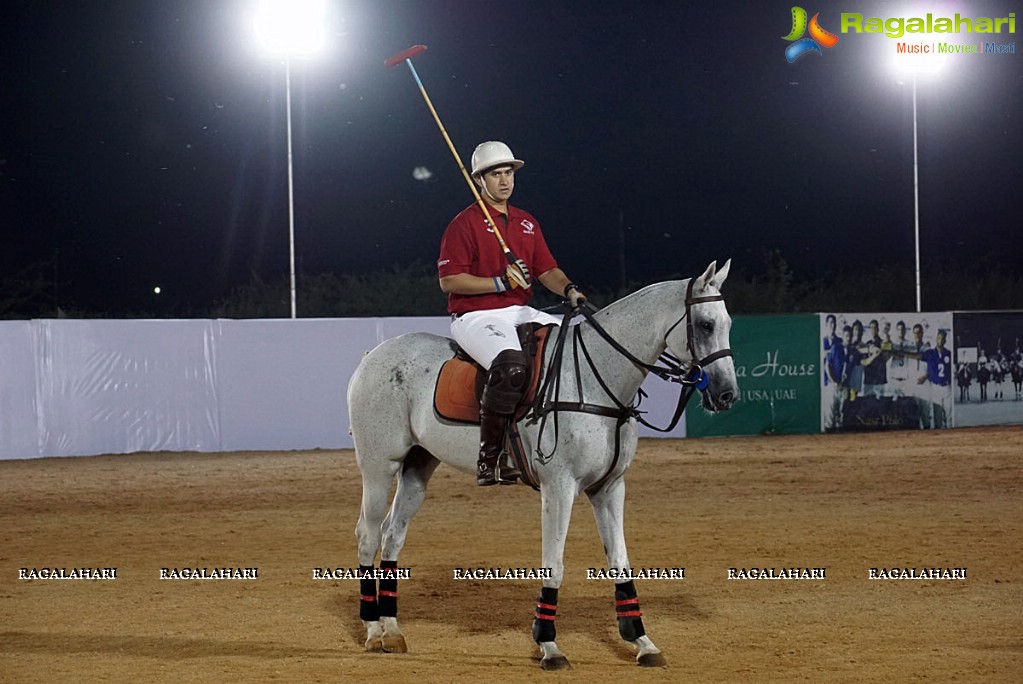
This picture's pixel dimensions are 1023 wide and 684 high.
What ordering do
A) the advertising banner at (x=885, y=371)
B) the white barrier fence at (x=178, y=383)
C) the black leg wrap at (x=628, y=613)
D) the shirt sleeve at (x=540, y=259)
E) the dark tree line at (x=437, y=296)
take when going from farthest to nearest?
the dark tree line at (x=437, y=296) → the advertising banner at (x=885, y=371) → the white barrier fence at (x=178, y=383) → the shirt sleeve at (x=540, y=259) → the black leg wrap at (x=628, y=613)

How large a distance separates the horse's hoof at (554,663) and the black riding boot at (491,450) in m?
1.07

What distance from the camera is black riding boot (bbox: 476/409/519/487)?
734cm

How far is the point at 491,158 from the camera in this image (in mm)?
7727

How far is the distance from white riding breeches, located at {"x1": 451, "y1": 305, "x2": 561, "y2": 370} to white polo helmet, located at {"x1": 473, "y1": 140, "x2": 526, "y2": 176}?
91 cm

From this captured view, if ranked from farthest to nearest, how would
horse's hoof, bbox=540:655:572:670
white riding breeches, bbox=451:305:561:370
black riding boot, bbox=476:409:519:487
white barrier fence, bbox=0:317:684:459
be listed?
white barrier fence, bbox=0:317:684:459 → white riding breeches, bbox=451:305:561:370 → black riding boot, bbox=476:409:519:487 → horse's hoof, bbox=540:655:572:670

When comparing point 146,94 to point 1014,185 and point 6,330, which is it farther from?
point 1014,185

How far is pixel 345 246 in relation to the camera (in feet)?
157

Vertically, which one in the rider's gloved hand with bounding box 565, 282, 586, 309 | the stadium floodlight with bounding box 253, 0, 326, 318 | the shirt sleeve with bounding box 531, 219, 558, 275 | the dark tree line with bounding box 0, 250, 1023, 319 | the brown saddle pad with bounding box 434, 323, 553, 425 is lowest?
the brown saddle pad with bounding box 434, 323, 553, 425

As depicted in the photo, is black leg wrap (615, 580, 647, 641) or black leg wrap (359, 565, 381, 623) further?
black leg wrap (359, 565, 381, 623)

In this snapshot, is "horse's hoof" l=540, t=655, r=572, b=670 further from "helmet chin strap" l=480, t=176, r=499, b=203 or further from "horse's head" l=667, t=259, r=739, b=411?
"helmet chin strap" l=480, t=176, r=499, b=203

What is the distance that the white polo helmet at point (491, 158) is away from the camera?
770 cm

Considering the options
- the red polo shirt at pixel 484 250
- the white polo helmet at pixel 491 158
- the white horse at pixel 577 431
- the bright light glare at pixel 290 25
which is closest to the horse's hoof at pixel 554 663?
the white horse at pixel 577 431

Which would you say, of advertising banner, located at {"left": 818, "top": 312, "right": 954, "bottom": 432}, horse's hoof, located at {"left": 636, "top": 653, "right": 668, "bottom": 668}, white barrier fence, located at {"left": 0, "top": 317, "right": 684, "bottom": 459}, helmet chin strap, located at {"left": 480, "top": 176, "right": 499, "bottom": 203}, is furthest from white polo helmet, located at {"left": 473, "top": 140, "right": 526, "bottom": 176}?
advertising banner, located at {"left": 818, "top": 312, "right": 954, "bottom": 432}

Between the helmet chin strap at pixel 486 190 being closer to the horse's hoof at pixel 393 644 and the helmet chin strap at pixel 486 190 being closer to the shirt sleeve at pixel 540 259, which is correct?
the shirt sleeve at pixel 540 259
